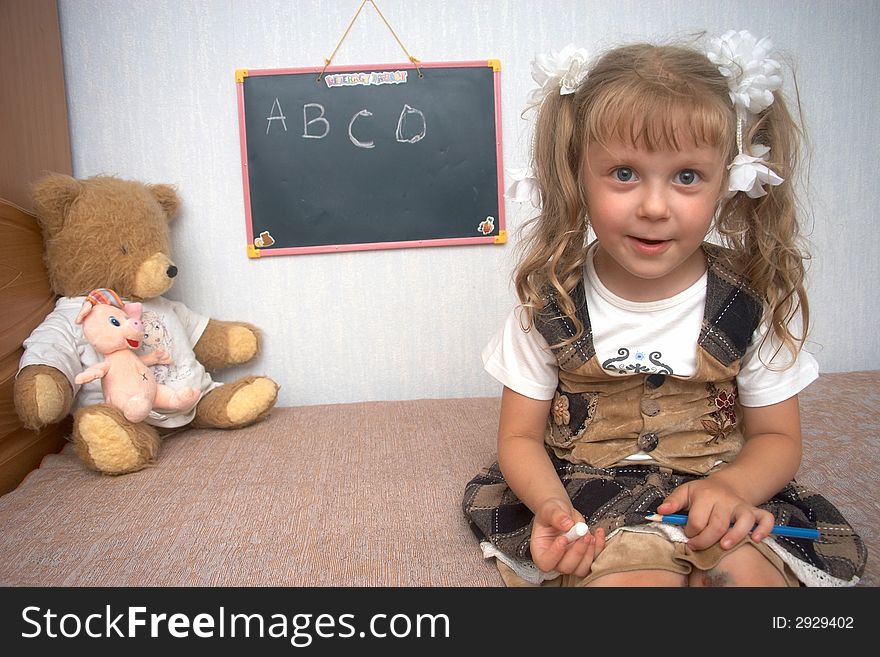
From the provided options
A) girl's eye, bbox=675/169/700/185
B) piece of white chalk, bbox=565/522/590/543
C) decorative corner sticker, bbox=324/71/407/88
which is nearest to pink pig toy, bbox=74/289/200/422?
decorative corner sticker, bbox=324/71/407/88

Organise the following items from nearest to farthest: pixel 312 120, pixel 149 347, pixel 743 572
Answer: pixel 743 572 < pixel 149 347 < pixel 312 120

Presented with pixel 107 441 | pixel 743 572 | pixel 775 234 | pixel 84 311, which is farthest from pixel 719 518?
pixel 84 311

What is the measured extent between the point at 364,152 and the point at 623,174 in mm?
882

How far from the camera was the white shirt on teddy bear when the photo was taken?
1322 millimetres

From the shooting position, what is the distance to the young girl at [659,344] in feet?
2.69

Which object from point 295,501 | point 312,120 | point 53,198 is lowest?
point 295,501

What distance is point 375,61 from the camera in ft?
5.45

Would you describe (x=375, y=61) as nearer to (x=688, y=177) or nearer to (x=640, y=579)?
(x=688, y=177)

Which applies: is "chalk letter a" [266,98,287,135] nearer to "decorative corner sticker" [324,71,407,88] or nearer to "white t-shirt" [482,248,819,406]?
"decorative corner sticker" [324,71,407,88]

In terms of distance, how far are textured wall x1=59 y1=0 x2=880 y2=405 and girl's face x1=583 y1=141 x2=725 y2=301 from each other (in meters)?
0.81

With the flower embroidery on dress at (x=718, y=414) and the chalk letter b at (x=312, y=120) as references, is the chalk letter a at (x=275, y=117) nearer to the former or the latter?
the chalk letter b at (x=312, y=120)

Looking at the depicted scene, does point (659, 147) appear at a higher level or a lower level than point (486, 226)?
higher

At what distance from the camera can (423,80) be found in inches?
65.4
